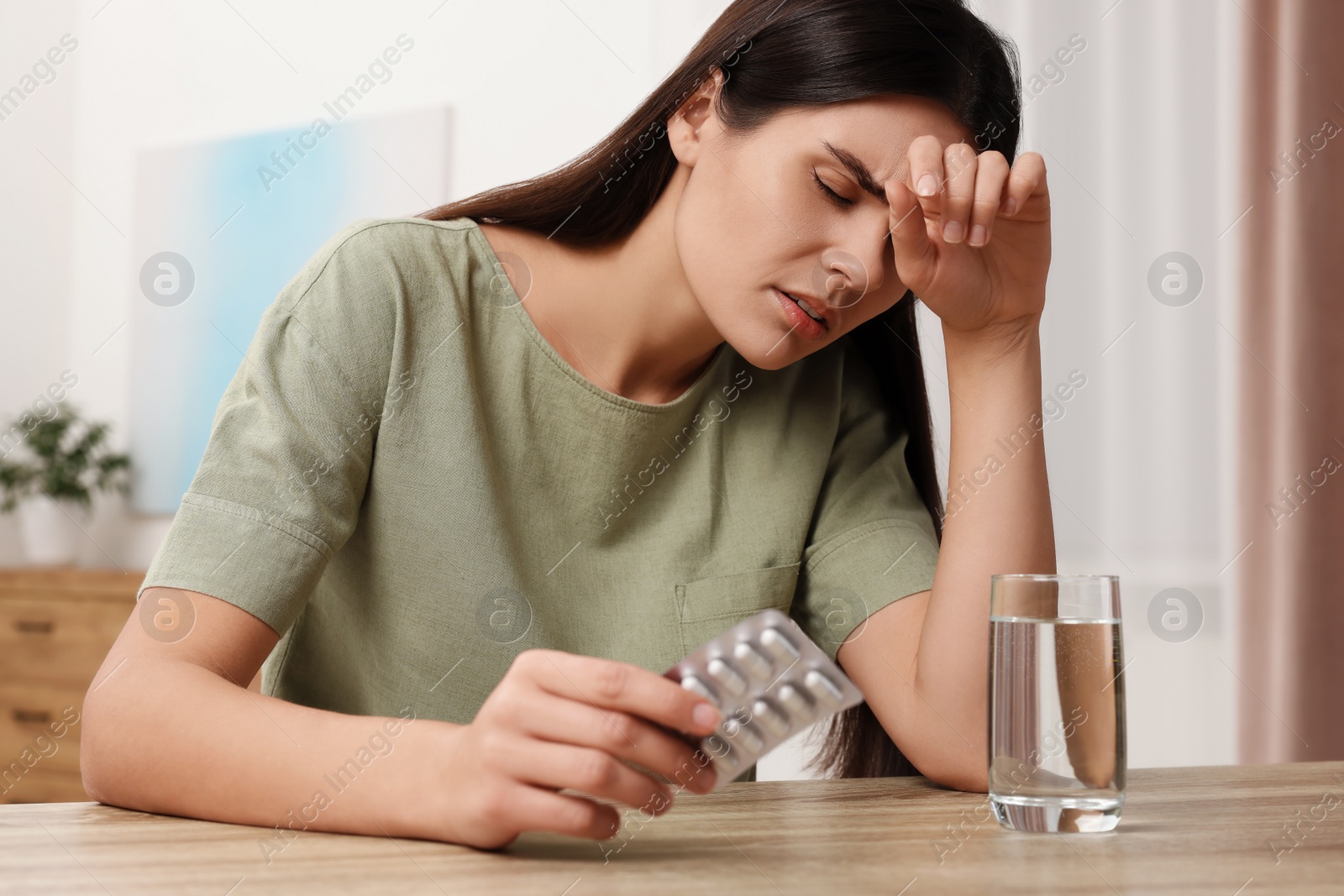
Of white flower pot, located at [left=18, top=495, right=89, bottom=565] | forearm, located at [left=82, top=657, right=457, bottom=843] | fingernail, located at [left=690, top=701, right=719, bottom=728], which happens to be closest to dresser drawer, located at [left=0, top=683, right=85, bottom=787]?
white flower pot, located at [left=18, top=495, right=89, bottom=565]

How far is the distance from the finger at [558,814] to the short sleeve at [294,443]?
334mm

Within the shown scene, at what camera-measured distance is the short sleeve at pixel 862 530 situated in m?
1.12

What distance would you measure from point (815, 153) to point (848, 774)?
63 centimetres

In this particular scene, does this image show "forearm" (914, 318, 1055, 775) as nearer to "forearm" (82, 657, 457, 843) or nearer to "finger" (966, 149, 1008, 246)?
"finger" (966, 149, 1008, 246)

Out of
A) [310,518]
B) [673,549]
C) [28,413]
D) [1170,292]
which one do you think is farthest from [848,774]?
[28,413]

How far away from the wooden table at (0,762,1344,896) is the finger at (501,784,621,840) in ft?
0.06

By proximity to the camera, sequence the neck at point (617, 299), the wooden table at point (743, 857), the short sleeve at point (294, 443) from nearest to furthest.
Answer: the wooden table at point (743, 857) → the short sleeve at point (294, 443) → the neck at point (617, 299)

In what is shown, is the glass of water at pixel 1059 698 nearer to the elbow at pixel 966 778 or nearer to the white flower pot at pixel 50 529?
the elbow at pixel 966 778

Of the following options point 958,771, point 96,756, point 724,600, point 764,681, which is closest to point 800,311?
point 724,600

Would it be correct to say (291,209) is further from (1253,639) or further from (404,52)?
(1253,639)

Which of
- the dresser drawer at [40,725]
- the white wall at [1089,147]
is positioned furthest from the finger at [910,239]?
the dresser drawer at [40,725]

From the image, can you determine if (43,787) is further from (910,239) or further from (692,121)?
(910,239)

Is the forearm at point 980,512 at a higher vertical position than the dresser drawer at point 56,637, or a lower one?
higher

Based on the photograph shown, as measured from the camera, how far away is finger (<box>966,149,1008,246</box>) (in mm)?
917
